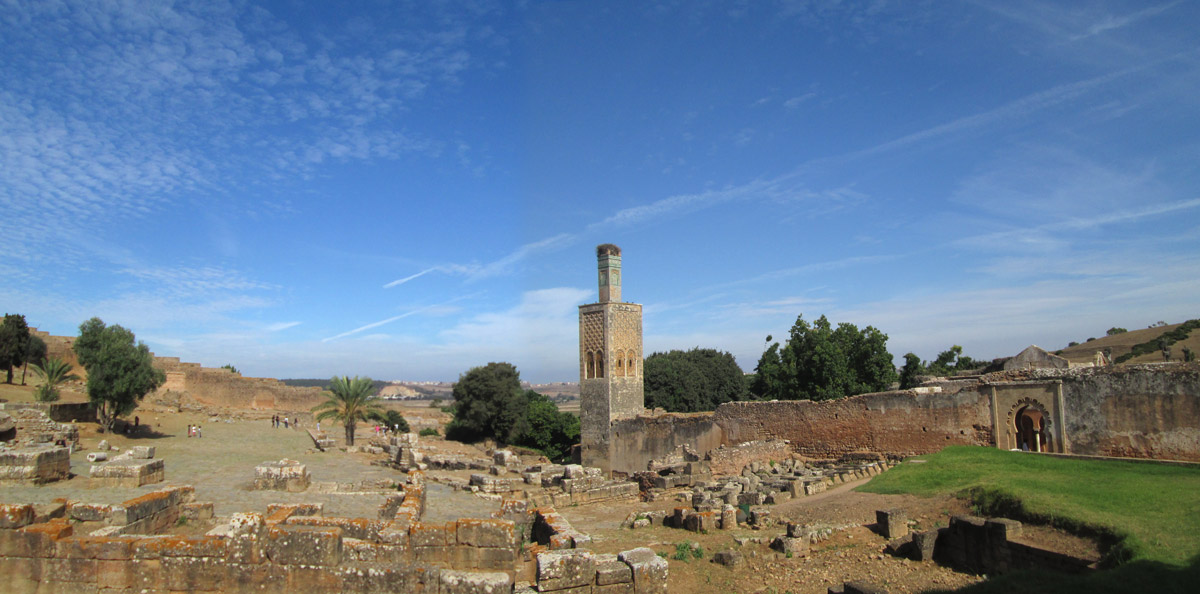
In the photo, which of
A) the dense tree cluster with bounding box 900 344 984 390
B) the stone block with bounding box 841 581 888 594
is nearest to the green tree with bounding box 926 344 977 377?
the dense tree cluster with bounding box 900 344 984 390

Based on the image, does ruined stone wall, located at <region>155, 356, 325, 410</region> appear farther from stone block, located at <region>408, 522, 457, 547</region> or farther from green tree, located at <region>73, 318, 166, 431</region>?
stone block, located at <region>408, 522, 457, 547</region>

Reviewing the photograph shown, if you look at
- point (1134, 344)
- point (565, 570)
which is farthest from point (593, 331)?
point (1134, 344)

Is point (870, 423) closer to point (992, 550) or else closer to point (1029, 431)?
point (1029, 431)

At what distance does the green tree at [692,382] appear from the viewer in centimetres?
4541

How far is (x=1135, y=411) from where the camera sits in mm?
14922

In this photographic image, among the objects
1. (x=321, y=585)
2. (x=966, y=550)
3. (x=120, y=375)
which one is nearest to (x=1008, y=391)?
(x=966, y=550)

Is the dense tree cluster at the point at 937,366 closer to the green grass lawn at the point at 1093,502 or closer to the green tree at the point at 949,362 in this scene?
the green tree at the point at 949,362

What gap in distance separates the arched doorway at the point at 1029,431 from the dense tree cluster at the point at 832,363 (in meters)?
9.08

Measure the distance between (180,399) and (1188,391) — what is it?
52027 mm

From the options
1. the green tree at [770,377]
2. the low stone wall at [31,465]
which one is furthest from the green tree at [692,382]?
the low stone wall at [31,465]

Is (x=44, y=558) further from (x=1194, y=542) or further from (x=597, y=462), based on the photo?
(x=597, y=462)

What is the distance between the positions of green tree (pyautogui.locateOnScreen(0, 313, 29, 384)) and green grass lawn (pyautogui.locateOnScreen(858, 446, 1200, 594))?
42315 mm

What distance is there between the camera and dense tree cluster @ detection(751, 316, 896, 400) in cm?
3073

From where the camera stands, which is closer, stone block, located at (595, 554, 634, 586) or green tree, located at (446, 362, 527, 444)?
stone block, located at (595, 554, 634, 586)
